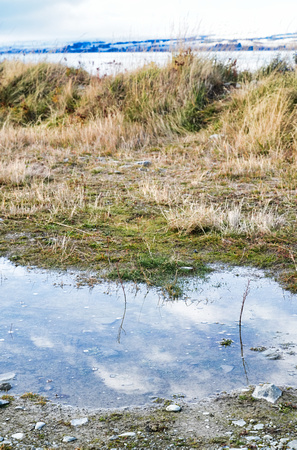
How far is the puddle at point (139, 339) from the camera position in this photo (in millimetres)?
2461

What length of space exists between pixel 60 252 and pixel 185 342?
5.98 feet

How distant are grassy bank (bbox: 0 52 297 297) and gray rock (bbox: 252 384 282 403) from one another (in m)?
1.25

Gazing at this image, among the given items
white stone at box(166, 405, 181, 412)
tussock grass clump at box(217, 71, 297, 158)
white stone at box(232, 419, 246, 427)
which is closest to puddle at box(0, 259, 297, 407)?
white stone at box(166, 405, 181, 412)

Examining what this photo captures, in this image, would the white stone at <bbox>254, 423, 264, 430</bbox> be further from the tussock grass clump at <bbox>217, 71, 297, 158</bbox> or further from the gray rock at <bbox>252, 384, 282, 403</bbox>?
the tussock grass clump at <bbox>217, 71, 297, 158</bbox>

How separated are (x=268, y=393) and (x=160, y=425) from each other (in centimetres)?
57

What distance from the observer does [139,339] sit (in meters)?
2.90

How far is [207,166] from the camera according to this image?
7363mm

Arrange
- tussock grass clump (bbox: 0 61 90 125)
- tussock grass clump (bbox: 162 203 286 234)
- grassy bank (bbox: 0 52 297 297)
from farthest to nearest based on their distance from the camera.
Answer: tussock grass clump (bbox: 0 61 90 125) < tussock grass clump (bbox: 162 203 286 234) < grassy bank (bbox: 0 52 297 297)

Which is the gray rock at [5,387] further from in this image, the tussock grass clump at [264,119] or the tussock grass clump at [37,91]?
the tussock grass clump at [37,91]

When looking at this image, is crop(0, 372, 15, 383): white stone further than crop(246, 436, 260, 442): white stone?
Yes

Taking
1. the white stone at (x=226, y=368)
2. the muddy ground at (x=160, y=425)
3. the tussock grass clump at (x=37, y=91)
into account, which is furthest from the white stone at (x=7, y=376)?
the tussock grass clump at (x=37, y=91)

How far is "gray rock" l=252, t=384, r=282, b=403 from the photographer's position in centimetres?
232

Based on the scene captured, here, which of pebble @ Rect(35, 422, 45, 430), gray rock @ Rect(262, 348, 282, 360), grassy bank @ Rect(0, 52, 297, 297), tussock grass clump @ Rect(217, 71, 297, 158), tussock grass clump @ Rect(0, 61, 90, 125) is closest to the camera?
pebble @ Rect(35, 422, 45, 430)

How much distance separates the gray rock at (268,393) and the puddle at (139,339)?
0.12 m
